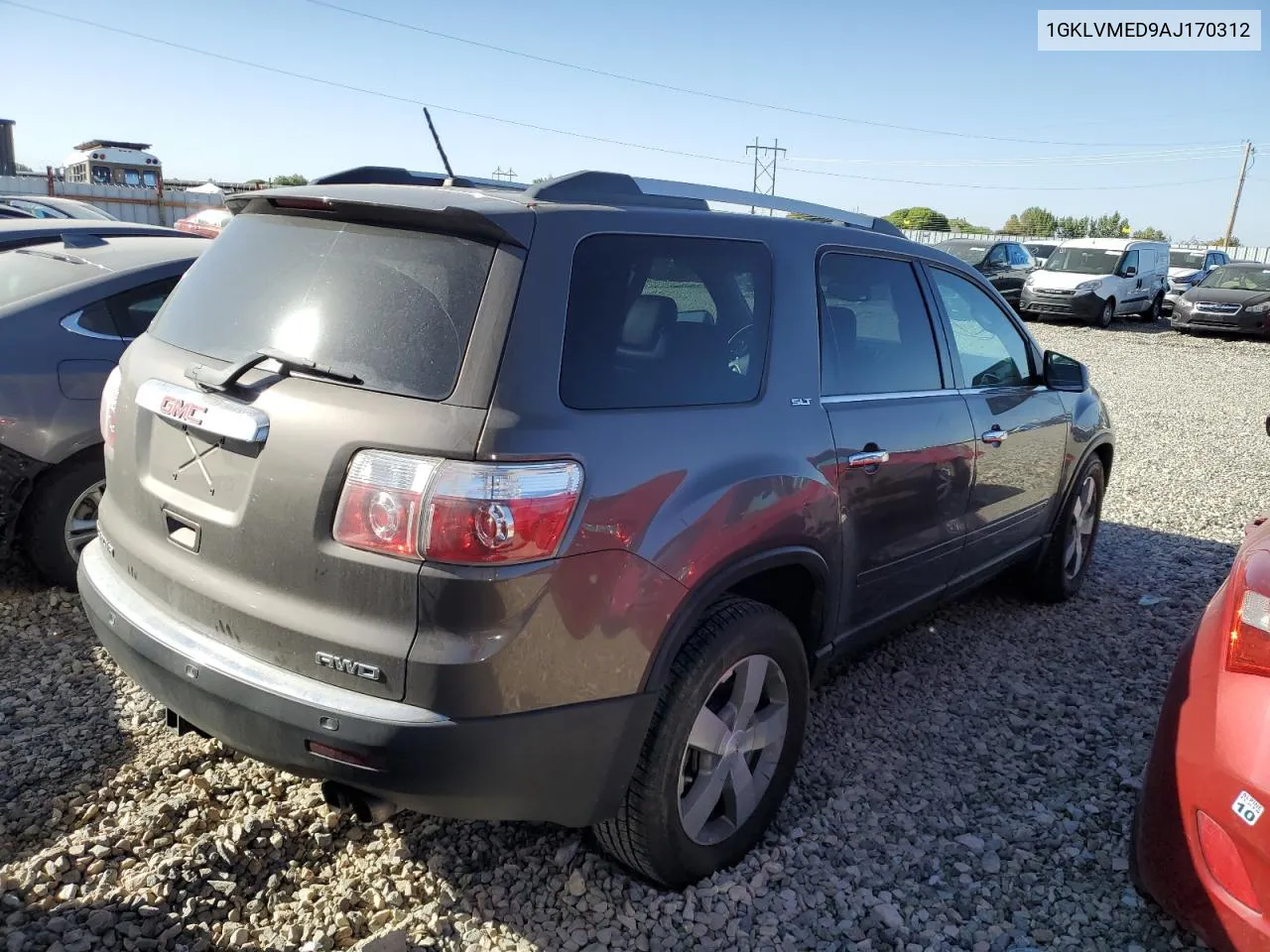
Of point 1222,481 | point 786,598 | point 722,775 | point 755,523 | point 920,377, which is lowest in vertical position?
point 1222,481

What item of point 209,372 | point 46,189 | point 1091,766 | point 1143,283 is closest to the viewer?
point 209,372

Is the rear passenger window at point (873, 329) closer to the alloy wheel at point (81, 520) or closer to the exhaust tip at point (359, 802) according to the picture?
the exhaust tip at point (359, 802)

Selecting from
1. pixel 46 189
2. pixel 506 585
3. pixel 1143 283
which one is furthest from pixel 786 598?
pixel 46 189

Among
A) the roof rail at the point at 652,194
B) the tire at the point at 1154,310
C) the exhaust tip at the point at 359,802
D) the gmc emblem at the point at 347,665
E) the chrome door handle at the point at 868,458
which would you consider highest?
the roof rail at the point at 652,194

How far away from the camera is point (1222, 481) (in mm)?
7980

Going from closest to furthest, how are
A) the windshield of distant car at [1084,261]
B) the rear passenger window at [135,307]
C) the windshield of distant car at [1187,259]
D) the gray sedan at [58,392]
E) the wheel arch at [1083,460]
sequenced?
the gray sedan at [58,392], the rear passenger window at [135,307], the wheel arch at [1083,460], the windshield of distant car at [1084,261], the windshield of distant car at [1187,259]

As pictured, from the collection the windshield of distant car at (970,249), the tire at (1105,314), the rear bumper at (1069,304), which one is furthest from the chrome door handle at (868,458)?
the windshield of distant car at (970,249)

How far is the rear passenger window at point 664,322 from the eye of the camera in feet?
7.40

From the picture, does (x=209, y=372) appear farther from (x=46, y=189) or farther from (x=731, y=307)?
(x=46, y=189)

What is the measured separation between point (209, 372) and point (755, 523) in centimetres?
142

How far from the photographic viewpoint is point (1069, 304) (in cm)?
2061

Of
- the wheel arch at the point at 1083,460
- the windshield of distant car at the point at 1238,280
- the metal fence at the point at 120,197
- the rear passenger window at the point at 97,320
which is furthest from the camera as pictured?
the metal fence at the point at 120,197

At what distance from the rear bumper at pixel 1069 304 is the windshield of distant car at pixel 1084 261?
907 mm

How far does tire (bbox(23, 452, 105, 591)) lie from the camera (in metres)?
4.16
